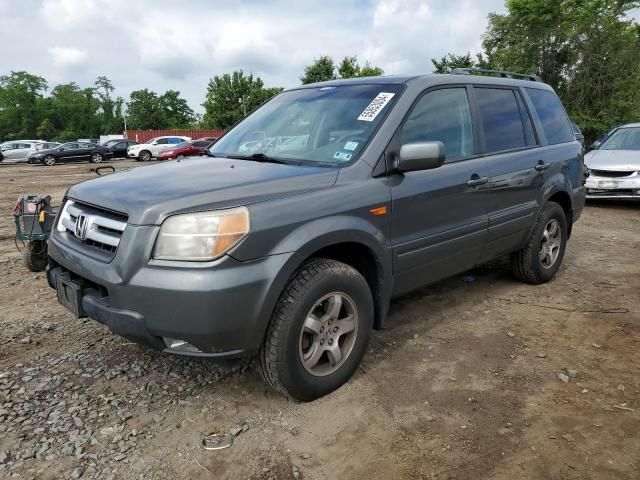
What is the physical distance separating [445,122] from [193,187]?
6.10 ft

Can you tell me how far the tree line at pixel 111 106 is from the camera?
5462 cm

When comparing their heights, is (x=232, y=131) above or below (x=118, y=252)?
above

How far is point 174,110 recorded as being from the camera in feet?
326

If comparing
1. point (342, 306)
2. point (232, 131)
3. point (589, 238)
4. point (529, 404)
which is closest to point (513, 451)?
point (529, 404)

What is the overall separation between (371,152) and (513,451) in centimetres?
173

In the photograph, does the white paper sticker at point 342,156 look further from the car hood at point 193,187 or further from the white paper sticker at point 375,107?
the white paper sticker at point 375,107

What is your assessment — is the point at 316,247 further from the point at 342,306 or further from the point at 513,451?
the point at 513,451

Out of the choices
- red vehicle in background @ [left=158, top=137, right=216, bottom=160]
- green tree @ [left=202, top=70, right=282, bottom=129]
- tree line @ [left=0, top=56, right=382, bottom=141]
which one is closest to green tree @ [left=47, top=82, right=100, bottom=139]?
tree line @ [left=0, top=56, right=382, bottom=141]

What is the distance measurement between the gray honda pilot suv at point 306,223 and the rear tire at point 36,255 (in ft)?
8.01

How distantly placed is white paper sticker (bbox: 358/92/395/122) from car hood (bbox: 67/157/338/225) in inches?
21.1

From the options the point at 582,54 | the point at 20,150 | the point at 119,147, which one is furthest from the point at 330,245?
the point at 20,150

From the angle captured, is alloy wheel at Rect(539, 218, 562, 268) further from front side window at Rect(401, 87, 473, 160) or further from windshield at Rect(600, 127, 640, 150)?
windshield at Rect(600, 127, 640, 150)

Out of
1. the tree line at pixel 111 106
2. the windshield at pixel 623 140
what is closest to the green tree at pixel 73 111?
the tree line at pixel 111 106

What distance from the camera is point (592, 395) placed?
292 cm
